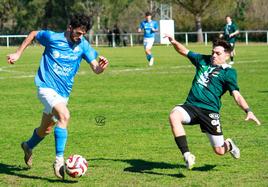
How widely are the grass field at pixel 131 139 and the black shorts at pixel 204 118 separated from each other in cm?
53

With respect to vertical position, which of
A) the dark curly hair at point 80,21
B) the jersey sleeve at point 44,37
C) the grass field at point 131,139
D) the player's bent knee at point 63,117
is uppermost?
the dark curly hair at point 80,21

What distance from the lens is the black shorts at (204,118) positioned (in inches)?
329

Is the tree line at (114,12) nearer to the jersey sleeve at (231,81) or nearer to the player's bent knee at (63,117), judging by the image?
the jersey sleeve at (231,81)

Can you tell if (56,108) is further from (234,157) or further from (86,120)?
(86,120)

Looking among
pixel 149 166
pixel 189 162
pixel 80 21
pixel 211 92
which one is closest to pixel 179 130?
pixel 189 162

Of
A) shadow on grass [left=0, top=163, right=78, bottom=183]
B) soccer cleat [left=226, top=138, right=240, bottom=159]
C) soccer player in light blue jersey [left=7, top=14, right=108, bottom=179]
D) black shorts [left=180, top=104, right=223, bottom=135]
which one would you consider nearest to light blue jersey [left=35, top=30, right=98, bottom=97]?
soccer player in light blue jersey [left=7, top=14, right=108, bottom=179]

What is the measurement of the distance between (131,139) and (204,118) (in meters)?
2.71

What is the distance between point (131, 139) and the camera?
1087cm

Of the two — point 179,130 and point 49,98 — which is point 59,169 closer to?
point 49,98

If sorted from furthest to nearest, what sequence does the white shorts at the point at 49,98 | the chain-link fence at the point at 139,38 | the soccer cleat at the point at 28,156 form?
the chain-link fence at the point at 139,38
the soccer cleat at the point at 28,156
the white shorts at the point at 49,98

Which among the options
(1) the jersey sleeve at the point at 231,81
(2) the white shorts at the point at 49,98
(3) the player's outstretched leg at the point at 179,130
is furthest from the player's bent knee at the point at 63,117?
(1) the jersey sleeve at the point at 231,81

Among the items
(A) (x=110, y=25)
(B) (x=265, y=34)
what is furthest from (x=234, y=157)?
(A) (x=110, y=25)

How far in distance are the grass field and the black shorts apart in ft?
1.75

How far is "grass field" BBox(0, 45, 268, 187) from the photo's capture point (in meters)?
8.05
